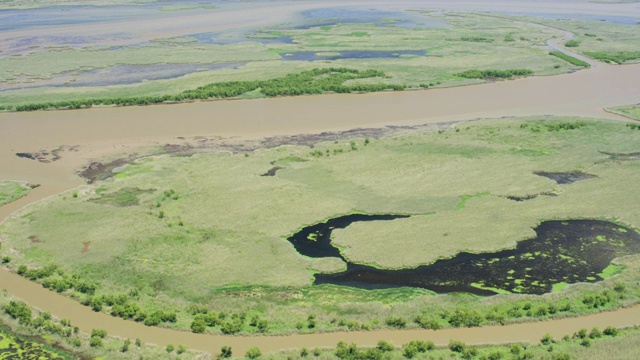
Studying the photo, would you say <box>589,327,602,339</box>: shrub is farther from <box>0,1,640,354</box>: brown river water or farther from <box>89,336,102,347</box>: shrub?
<box>0,1,640,354</box>: brown river water

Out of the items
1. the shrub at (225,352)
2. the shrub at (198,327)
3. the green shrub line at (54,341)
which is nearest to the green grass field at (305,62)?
the green shrub line at (54,341)

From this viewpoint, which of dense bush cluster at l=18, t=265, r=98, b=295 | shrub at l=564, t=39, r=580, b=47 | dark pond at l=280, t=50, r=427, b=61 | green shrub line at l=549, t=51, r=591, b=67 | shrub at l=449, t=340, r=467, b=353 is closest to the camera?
shrub at l=449, t=340, r=467, b=353

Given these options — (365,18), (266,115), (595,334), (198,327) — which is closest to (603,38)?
(365,18)

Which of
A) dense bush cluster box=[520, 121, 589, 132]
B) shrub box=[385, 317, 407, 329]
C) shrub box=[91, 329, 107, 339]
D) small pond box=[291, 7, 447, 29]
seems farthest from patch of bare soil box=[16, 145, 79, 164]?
small pond box=[291, 7, 447, 29]

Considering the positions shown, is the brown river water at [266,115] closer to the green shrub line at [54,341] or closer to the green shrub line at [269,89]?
the green shrub line at [269,89]

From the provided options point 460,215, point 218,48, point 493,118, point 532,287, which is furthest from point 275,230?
point 218,48

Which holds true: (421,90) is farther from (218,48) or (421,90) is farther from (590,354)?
(590,354)
